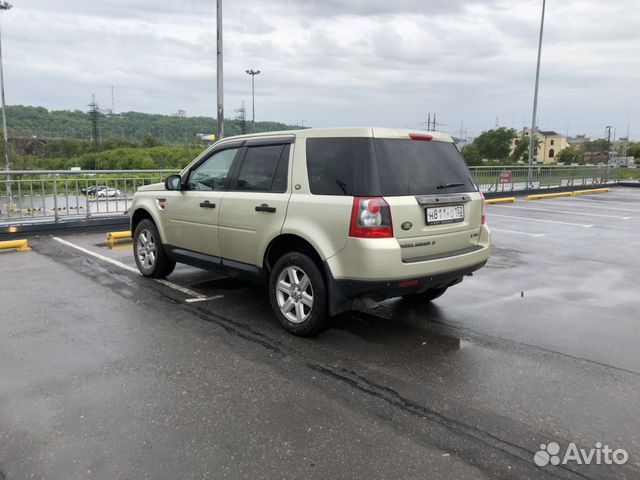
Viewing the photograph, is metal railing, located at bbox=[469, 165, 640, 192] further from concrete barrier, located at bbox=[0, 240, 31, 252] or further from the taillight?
the taillight

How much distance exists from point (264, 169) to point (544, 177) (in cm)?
2082

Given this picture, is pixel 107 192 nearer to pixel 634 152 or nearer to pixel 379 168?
pixel 379 168

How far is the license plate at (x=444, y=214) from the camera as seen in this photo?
13.5 ft

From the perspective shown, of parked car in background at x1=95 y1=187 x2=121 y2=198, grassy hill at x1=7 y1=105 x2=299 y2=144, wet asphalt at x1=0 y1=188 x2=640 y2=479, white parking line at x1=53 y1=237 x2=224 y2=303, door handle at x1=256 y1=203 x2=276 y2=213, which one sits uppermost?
grassy hill at x1=7 y1=105 x2=299 y2=144

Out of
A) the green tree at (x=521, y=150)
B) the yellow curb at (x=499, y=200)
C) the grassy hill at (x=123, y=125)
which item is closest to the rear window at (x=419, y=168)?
the yellow curb at (x=499, y=200)

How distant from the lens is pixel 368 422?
2984 millimetres

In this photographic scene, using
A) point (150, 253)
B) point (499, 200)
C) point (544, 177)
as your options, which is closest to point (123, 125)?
point (544, 177)

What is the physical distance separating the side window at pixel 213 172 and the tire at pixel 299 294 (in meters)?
1.34

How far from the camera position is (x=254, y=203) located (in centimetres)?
471

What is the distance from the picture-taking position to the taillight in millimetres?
3820

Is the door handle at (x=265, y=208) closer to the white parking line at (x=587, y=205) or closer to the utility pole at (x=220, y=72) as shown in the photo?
the utility pole at (x=220, y=72)

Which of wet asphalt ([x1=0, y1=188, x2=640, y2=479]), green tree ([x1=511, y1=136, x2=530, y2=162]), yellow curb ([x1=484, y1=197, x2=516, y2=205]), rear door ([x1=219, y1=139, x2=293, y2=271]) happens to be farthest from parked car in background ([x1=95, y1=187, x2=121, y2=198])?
green tree ([x1=511, y1=136, x2=530, y2=162])

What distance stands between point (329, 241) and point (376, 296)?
600 mm

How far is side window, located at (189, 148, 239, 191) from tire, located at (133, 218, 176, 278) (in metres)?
1.00
